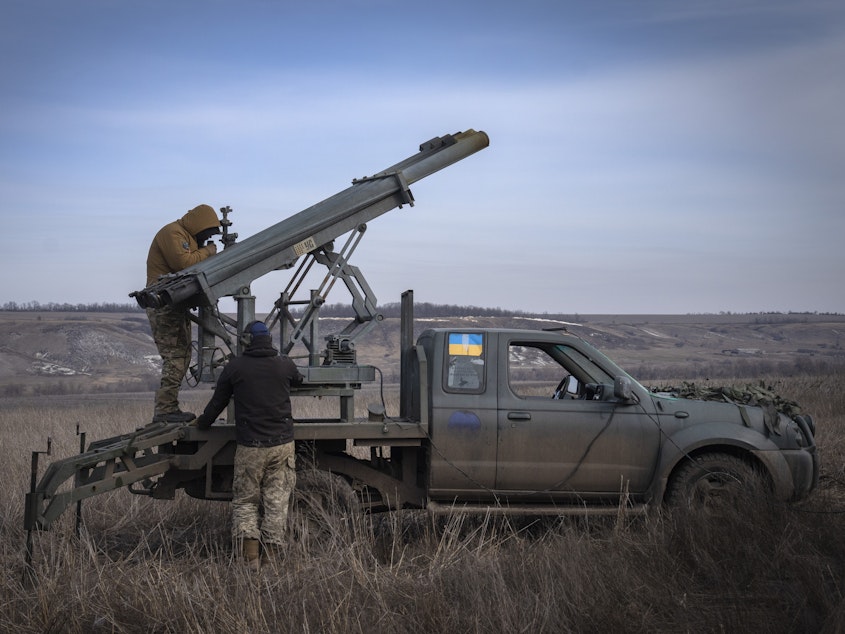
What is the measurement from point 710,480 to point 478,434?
2.09 m

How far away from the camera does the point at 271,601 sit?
5574 millimetres

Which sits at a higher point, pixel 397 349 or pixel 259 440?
pixel 397 349

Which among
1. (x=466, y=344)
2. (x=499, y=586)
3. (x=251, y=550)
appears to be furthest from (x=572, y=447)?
(x=251, y=550)

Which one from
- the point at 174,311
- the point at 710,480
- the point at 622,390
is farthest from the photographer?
the point at 174,311

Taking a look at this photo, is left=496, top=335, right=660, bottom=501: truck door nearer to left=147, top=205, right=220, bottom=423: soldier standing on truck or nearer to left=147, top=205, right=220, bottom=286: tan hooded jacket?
left=147, top=205, right=220, bottom=423: soldier standing on truck

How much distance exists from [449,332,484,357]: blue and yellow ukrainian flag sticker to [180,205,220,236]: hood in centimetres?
249

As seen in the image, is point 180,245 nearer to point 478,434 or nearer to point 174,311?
point 174,311

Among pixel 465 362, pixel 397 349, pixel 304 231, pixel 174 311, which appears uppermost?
pixel 304 231

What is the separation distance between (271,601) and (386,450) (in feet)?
19.6

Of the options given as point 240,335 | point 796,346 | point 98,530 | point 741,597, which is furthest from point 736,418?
point 796,346

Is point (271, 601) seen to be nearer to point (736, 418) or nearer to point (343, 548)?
point (343, 548)

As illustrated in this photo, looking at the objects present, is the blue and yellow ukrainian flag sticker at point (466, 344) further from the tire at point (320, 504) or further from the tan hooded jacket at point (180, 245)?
the tan hooded jacket at point (180, 245)

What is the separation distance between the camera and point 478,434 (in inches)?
309

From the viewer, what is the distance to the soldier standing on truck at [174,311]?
27.2ft
